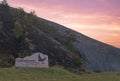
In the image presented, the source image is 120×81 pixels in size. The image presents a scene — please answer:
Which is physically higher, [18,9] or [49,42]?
[18,9]

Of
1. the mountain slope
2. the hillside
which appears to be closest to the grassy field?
the hillside

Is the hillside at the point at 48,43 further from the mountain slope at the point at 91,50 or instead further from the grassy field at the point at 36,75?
the grassy field at the point at 36,75

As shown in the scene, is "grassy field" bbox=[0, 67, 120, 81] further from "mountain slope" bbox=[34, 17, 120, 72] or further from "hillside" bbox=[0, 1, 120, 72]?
"mountain slope" bbox=[34, 17, 120, 72]

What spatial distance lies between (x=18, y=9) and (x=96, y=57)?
9.11 metres

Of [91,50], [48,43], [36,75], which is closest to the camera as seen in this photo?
[36,75]

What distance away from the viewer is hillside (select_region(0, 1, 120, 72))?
3444cm

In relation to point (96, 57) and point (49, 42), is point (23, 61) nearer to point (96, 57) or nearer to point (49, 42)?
point (49, 42)

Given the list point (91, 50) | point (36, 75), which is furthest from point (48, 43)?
point (36, 75)

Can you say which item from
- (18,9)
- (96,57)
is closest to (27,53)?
(18,9)

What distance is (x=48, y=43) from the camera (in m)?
37.2

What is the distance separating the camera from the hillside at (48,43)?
34438mm

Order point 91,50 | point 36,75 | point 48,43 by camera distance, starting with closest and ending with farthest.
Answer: point 36,75
point 48,43
point 91,50

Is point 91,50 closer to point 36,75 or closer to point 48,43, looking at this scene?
point 48,43

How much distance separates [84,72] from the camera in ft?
114
